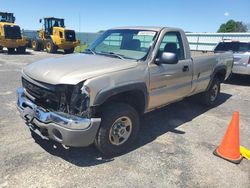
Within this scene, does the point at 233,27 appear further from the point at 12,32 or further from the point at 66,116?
the point at 66,116

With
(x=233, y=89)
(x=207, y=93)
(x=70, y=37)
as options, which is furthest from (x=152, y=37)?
(x=70, y=37)

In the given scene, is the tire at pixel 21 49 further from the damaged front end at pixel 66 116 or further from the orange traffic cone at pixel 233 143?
the orange traffic cone at pixel 233 143

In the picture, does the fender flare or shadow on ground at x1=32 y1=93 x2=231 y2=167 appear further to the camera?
shadow on ground at x1=32 y1=93 x2=231 y2=167

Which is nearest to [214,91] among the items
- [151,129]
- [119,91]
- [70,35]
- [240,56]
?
[151,129]

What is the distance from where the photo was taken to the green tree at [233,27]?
5628cm

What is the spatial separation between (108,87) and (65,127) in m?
0.77

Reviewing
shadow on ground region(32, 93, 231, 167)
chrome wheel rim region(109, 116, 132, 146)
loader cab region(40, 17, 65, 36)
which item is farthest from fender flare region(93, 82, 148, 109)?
loader cab region(40, 17, 65, 36)

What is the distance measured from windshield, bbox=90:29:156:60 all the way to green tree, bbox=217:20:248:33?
5737 cm

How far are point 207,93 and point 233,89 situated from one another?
3.38 meters

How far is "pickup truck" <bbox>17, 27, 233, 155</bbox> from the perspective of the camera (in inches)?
126

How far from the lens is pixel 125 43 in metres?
4.66

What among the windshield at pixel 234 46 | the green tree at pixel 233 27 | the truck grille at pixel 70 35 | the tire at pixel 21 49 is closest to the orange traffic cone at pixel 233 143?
the windshield at pixel 234 46

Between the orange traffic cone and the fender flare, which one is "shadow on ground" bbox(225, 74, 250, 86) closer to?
the orange traffic cone

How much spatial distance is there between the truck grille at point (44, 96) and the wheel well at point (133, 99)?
0.76m
